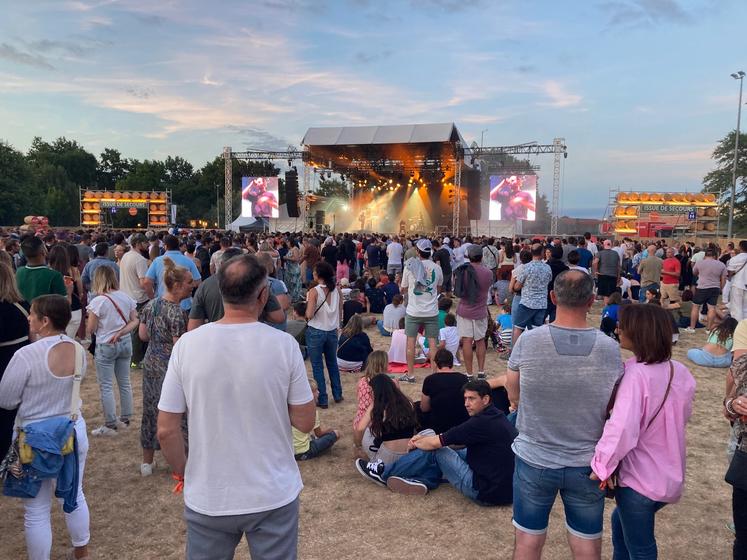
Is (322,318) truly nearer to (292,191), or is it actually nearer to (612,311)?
(612,311)

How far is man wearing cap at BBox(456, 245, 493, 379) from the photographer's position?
6.14m

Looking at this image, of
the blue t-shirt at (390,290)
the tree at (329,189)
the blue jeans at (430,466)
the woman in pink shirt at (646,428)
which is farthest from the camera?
the tree at (329,189)

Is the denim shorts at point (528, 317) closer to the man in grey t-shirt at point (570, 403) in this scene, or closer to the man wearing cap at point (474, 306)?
the man wearing cap at point (474, 306)

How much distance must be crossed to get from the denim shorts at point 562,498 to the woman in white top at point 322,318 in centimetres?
340

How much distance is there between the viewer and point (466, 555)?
10.4 ft

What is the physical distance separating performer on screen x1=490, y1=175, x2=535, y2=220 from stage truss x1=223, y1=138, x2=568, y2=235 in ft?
4.29

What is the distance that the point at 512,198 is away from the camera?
26562mm

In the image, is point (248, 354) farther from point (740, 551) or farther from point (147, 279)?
point (147, 279)

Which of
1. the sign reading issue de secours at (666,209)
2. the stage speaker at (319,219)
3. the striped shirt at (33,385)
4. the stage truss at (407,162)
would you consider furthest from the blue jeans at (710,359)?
the sign reading issue de secours at (666,209)

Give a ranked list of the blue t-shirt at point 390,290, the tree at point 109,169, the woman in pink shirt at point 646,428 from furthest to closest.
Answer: the tree at point 109,169 < the blue t-shirt at point 390,290 < the woman in pink shirt at point 646,428

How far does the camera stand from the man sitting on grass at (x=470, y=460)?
11.8ft

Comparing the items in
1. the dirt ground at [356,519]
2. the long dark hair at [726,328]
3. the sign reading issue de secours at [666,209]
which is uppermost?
the sign reading issue de secours at [666,209]

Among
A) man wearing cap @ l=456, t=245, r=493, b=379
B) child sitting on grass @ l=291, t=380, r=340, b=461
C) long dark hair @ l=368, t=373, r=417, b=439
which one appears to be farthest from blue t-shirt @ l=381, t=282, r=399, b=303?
long dark hair @ l=368, t=373, r=417, b=439

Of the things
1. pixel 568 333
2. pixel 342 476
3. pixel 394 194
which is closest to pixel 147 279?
pixel 342 476
